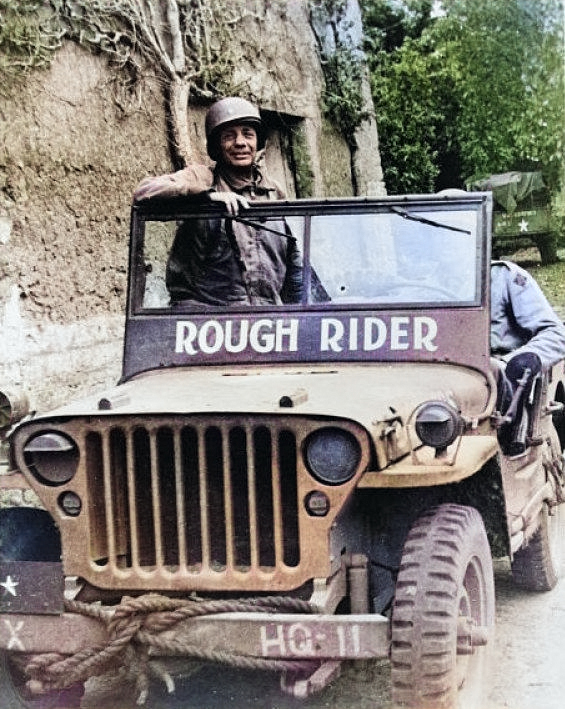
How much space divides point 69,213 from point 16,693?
144 inches

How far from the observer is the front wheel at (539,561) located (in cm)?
454

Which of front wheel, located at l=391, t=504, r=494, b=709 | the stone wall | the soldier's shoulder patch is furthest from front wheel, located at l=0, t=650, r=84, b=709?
the soldier's shoulder patch

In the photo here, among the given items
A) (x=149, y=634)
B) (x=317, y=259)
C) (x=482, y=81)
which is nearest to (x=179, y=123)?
(x=482, y=81)

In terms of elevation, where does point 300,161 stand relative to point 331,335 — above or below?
above

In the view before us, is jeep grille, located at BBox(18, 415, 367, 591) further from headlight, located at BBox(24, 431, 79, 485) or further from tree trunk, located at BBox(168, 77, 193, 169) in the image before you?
tree trunk, located at BBox(168, 77, 193, 169)

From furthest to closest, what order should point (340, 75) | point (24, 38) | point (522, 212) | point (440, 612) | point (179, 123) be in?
1. point (340, 75)
2. point (179, 123)
3. point (24, 38)
4. point (522, 212)
5. point (440, 612)

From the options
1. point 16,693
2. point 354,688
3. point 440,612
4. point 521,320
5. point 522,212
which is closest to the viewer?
point 440,612

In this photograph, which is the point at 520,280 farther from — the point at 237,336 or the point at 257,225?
the point at 237,336

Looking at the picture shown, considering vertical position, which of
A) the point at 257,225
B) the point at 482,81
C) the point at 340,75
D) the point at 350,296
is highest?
the point at 340,75

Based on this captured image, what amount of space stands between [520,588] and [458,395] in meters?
1.66

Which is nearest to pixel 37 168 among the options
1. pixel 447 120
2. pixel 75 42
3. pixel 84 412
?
pixel 75 42

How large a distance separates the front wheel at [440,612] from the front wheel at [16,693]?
1.15 metres

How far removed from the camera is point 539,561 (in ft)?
15.0

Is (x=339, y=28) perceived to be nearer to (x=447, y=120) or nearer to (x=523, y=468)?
(x=447, y=120)
